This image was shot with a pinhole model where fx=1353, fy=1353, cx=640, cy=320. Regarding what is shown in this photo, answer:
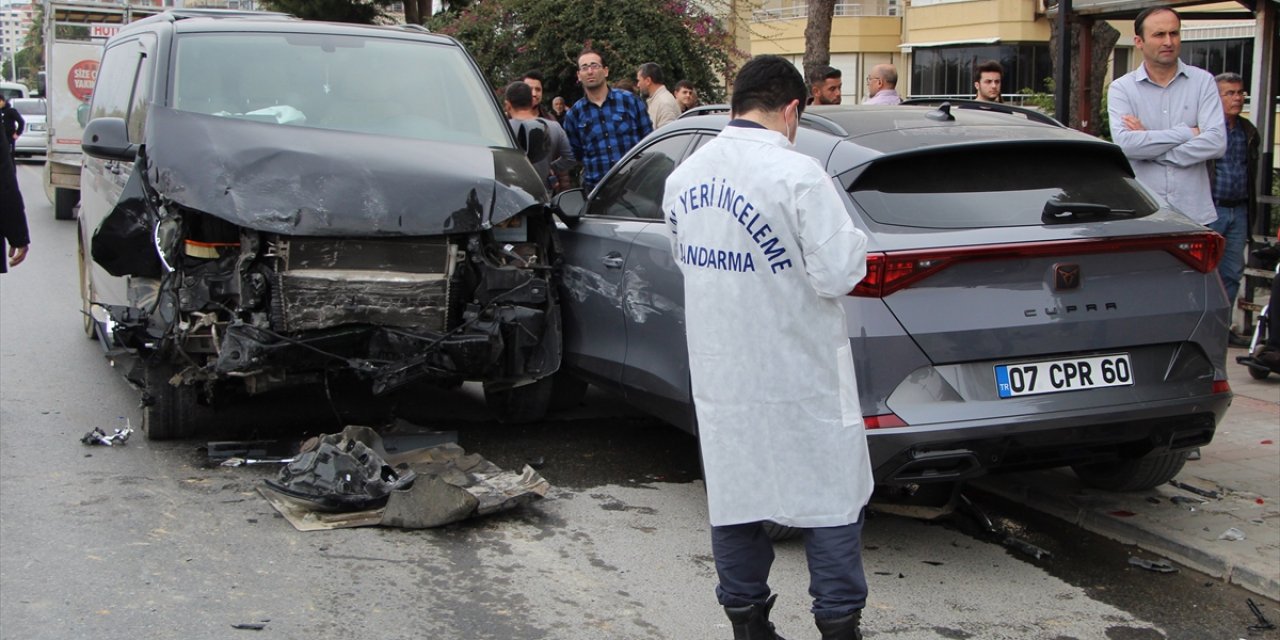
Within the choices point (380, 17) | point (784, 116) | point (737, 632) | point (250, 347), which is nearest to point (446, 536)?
point (250, 347)

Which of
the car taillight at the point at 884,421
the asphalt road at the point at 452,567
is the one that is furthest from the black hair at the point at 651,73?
the car taillight at the point at 884,421

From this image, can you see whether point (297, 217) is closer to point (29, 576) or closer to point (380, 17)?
point (29, 576)

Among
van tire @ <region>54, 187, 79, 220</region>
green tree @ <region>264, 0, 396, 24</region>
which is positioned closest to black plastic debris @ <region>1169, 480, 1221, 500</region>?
van tire @ <region>54, 187, 79, 220</region>

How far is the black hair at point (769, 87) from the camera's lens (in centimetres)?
376

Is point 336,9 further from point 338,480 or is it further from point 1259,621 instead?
point 1259,621

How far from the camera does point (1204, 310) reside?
525 centimetres

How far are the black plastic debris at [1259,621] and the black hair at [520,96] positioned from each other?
20.7 ft

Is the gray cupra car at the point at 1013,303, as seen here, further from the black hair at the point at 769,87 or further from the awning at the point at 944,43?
the awning at the point at 944,43

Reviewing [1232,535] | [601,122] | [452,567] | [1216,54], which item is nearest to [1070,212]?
[1232,535]

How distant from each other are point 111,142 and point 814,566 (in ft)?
15.5

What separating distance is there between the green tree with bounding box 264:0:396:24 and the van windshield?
2274 centimetres

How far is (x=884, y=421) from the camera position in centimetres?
481

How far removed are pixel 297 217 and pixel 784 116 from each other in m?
3.03

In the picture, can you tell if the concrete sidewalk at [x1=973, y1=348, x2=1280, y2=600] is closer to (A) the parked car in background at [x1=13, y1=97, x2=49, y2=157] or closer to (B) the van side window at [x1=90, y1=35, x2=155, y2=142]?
(B) the van side window at [x1=90, y1=35, x2=155, y2=142]
